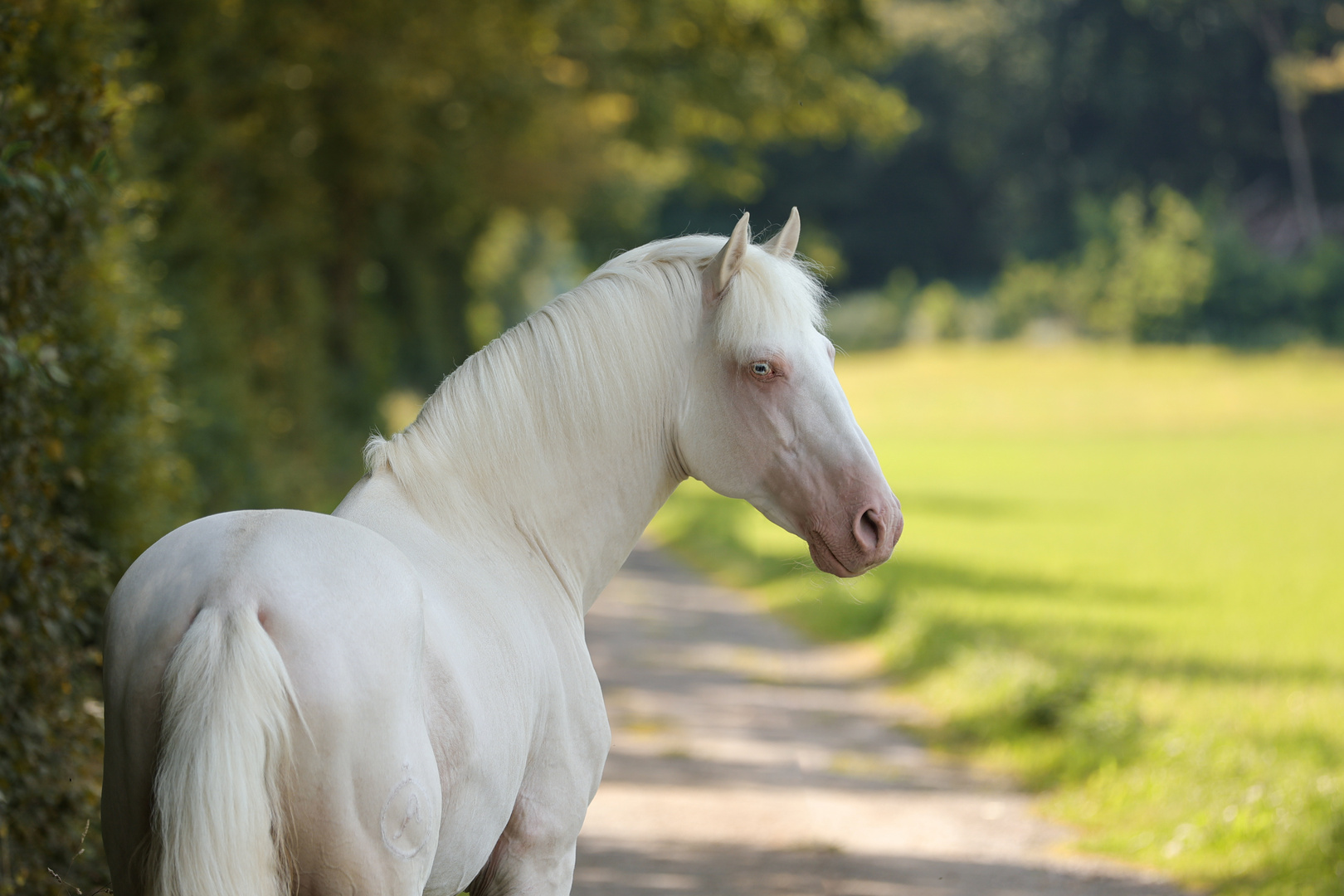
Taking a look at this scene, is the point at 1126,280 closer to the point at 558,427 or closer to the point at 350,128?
the point at 350,128

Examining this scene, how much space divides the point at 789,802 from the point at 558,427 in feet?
11.6

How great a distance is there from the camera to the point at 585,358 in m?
2.40

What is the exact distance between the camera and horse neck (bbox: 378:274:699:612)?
2.33 metres

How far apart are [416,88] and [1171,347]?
4534 cm

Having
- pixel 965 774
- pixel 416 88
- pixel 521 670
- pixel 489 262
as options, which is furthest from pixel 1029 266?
pixel 521 670

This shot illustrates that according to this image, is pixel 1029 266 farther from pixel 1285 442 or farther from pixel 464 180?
pixel 464 180

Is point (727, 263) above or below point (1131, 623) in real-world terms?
above

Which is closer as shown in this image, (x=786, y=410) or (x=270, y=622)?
(x=270, y=622)

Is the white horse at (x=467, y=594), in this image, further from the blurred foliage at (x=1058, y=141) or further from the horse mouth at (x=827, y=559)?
the blurred foliage at (x=1058, y=141)

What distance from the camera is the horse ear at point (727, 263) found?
2.30m

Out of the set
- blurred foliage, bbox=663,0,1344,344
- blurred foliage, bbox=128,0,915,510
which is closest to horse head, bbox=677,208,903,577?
blurred foliage, bbox=128,0,915,510

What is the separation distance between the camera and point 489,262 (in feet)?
159

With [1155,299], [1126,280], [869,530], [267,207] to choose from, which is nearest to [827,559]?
[869,530]

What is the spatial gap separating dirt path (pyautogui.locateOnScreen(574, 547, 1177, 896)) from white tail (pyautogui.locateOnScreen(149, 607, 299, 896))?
281 cm
